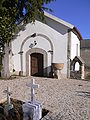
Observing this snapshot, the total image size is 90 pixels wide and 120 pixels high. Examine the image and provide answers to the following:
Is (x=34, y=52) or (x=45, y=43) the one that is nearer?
(x=45, y=43)

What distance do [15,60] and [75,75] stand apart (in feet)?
19.4

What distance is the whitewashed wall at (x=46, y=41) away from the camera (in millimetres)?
9961

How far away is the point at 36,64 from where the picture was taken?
36.7 ft

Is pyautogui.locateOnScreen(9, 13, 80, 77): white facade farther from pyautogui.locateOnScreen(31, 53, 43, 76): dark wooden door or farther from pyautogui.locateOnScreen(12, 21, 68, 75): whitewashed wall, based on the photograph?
pyautogui.locateOnScreen(31, 53, 43, 76): dark wooden door

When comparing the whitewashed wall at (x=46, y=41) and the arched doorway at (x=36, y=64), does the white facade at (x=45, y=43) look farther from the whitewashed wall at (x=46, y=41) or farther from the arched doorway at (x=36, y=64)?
the arched doorway at (x=36, y=64)

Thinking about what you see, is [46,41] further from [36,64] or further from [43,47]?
[36,64]

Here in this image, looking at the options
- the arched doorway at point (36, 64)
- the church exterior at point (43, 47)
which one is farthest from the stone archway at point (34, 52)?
the arched doorway at point (36, 64)

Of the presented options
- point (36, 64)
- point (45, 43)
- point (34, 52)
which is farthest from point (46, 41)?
point (36, 64)

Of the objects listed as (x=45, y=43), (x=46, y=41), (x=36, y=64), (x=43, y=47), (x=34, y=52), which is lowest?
(x=36, y=64)

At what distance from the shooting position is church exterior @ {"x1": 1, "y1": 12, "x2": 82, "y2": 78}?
9898 millimetres

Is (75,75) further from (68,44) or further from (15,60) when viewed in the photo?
(15,60)

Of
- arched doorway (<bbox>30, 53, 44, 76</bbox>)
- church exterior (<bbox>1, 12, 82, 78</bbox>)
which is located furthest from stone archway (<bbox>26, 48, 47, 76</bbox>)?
arched doorway (<bbox>30, 53, 44, 76</bbox>)

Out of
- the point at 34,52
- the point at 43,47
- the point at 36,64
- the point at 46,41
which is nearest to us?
the point at 46,41

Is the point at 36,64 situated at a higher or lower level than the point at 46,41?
lower
